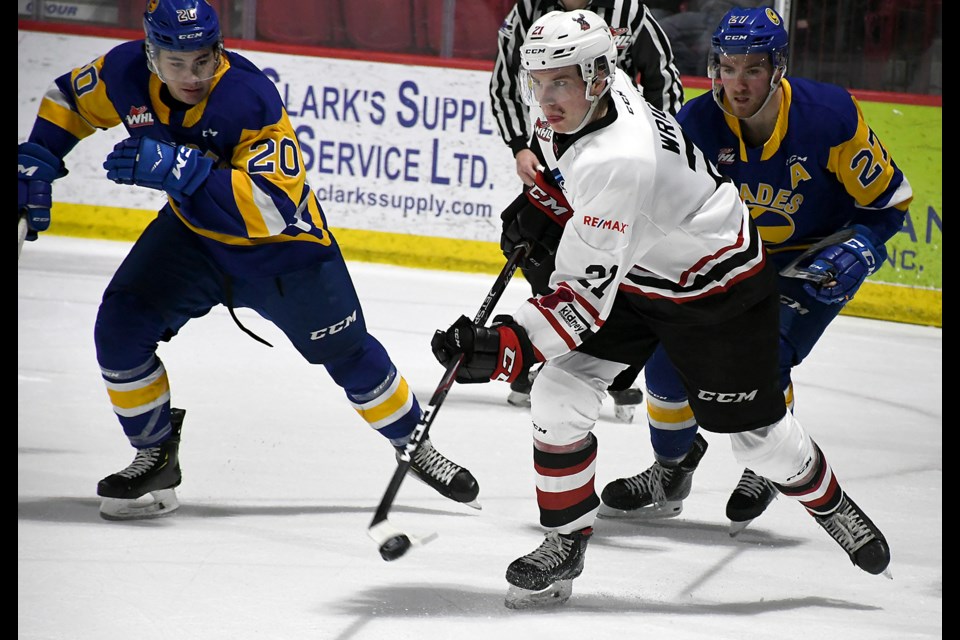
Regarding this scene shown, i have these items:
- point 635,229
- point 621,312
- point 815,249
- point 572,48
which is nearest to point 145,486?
point 621,312

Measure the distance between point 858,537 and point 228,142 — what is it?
1488 mm

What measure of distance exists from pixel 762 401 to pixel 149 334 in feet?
4.11

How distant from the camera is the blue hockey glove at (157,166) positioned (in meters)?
2.37

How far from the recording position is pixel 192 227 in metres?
2.58

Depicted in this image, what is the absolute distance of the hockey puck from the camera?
85.5 inches

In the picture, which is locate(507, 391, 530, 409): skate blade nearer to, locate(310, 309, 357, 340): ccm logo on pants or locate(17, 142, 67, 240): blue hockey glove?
locate(310, 309, 357, 340): ccm logo on pants

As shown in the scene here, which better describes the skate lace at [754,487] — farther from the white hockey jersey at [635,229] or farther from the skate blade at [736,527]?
the white hockey jersey at [635,229]

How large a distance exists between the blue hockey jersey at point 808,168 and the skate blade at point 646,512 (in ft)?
2.01

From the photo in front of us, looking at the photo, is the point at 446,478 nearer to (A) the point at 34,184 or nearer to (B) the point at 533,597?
(B) the point at 533,597

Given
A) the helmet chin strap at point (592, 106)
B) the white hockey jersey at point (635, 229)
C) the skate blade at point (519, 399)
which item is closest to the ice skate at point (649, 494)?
the white hockey jersey at point (635, 229)

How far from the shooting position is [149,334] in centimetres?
259

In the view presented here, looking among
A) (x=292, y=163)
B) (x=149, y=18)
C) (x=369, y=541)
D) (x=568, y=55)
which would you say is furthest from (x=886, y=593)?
(x=149, y=18)

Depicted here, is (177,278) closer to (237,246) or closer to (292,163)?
(237,246)

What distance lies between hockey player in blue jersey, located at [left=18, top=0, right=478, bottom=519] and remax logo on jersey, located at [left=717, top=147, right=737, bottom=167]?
34.0 inches
